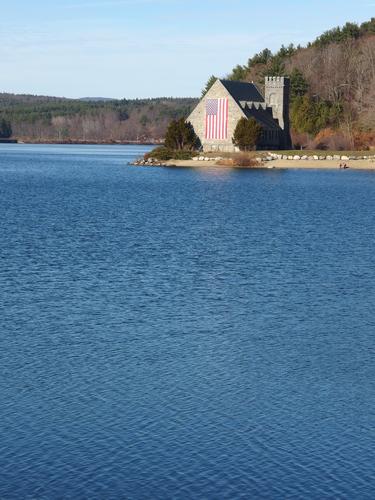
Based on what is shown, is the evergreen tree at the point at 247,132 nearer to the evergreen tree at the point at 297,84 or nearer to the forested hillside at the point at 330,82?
the forested hillside at the point at 330,82

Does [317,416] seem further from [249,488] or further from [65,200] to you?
[65,200]

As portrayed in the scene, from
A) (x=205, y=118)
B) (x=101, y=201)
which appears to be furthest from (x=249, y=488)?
(x=205, y=118)

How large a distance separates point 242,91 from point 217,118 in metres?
5.64

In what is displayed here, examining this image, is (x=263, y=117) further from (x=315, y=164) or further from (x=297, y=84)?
(x=297, y=84)

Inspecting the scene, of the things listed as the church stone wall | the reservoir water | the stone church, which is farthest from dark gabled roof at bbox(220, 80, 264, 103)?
the reservoir water

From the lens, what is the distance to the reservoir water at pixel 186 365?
16375 millimetres

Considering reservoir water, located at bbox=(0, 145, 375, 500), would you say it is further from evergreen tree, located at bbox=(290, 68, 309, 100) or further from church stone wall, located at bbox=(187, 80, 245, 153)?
evergreen tree, located at bbox=(290, 68, 309, 100)

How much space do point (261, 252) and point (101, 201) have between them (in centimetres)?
3087

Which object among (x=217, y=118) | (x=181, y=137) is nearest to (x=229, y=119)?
(x=217, y=118)

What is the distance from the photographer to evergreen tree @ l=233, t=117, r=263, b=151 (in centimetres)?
10706

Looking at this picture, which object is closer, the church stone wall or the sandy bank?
the sandy bank

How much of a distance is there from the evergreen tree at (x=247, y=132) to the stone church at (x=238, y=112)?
1751mm

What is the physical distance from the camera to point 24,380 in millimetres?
21188

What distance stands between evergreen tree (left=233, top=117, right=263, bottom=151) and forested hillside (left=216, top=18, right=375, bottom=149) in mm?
13068
